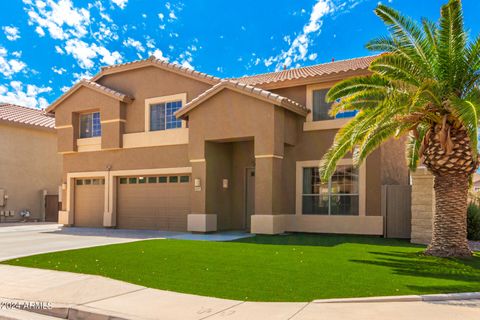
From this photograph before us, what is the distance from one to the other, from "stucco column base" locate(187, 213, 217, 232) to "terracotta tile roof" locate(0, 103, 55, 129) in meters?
12.5

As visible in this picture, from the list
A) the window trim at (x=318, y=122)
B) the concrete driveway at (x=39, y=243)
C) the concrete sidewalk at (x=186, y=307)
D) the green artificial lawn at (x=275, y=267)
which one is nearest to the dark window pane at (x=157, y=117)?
the concrete driveway at (x=39, y=243)

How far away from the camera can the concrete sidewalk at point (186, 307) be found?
6.49 metres

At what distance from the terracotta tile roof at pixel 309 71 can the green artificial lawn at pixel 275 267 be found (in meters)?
7.48

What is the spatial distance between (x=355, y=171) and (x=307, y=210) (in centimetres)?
237

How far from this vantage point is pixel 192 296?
7.64m

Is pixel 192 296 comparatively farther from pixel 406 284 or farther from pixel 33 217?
pixel 33 217

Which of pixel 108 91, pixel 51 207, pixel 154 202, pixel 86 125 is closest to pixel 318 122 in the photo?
pixel 154 202

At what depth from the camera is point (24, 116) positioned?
28438 millimetres

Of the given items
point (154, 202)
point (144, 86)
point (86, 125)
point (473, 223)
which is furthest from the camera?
point (86, 125)

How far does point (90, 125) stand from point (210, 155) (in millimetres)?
7805

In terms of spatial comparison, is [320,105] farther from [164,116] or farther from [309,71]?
[164,116]

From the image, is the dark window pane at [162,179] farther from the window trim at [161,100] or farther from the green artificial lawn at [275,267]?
the green artificial lawn at [275,267]

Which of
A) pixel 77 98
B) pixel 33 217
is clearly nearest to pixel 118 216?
pixel 77 98

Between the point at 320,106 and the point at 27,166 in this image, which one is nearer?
the point at 320,106
